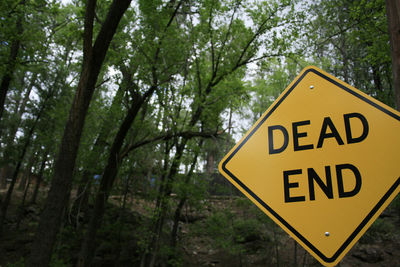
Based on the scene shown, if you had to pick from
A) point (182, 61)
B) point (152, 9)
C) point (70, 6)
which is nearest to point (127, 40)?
point (152, 9)

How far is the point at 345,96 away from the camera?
199 centimetres

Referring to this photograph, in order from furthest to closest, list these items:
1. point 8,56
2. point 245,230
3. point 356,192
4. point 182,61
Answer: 1. point 245,230
2. point 182,61
3. point 8,56
4. point 356,192

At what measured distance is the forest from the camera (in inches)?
301

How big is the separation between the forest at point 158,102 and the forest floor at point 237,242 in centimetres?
8

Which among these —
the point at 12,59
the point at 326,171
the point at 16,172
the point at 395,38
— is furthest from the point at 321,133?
the point at 16,172

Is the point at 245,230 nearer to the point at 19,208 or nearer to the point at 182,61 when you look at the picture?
the point at 182,61

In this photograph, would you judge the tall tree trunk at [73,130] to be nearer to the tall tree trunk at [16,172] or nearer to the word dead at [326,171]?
the word dead at [326,171]

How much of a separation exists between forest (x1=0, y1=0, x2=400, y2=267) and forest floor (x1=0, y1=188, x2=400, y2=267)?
8 centimetres

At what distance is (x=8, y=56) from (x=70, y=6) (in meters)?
5.67

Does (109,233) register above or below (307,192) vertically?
below

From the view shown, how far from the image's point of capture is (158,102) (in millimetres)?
10781

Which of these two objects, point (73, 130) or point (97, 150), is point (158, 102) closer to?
point (97, 150)

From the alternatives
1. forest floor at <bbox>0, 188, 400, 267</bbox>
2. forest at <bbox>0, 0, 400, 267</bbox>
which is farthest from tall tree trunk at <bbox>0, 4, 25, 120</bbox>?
forest floor at <bbox>0, 188, 400, 267</bbox>

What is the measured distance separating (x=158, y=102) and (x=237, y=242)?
26.7ft
